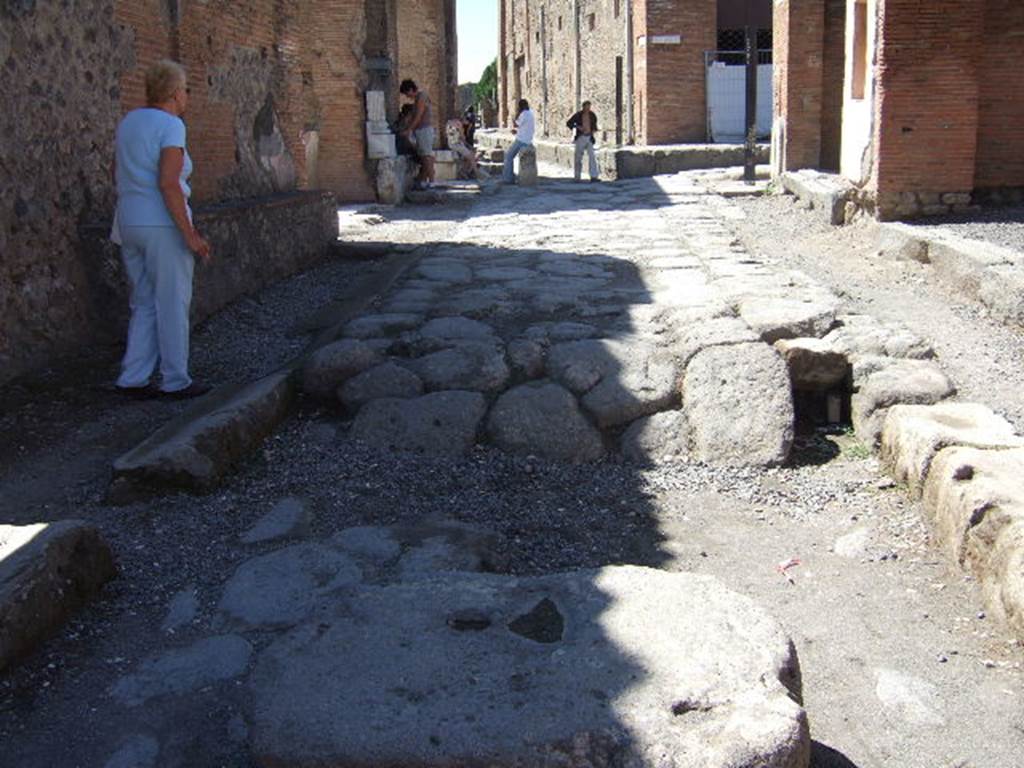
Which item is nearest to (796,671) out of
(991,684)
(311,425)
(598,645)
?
(598,645)

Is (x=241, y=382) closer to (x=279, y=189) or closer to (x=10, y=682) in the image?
(x=10, y=682)

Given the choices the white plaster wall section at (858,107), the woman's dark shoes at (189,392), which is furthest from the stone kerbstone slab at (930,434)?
the white plaster wall section at (858,107)

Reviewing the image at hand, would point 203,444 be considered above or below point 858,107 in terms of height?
below

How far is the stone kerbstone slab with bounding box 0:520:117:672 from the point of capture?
260 cm

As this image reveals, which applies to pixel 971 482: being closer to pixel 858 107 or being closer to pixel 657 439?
pixel 657 439

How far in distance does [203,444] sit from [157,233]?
1300 mm

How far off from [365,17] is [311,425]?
1117cm

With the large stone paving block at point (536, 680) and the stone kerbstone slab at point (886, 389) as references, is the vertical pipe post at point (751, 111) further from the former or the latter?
the large stone paving block at point (536, 680)

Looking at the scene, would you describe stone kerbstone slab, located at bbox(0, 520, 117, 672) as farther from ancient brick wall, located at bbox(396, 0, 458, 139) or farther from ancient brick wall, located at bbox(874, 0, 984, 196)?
ancient brick wall, located at bbox(396, 0, 458, 139)

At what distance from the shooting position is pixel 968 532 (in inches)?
127

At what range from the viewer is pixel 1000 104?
9.91m

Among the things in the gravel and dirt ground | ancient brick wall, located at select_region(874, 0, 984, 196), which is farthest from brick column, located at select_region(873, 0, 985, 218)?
the gravel and dirt ground

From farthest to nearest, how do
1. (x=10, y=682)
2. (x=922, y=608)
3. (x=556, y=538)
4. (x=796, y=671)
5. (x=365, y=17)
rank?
(x=365, y=17)
(x=556, y=538)
(x=922, y=608)
(x=10, y=682)
(x=796, y=671)

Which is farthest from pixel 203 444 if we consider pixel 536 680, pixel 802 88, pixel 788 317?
pixel 802 88
